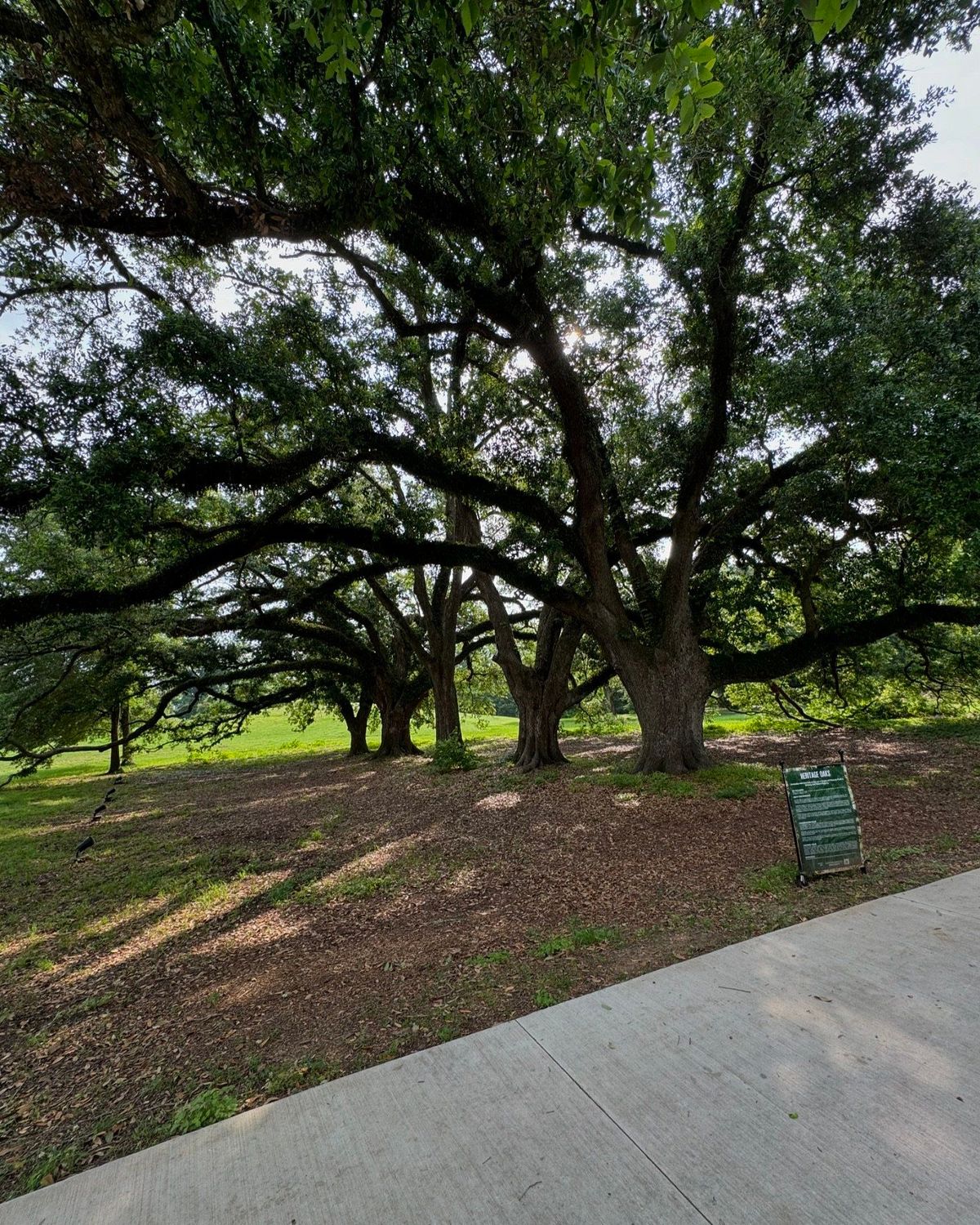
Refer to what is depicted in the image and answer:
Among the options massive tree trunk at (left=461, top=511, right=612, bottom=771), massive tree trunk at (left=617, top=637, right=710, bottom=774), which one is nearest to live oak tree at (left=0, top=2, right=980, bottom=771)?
massive tree trunk at (left=617, top=637, right=710, bottom=774)

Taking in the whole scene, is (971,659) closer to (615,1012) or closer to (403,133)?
(615,1012)

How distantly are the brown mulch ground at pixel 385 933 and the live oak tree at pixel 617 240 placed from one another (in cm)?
300

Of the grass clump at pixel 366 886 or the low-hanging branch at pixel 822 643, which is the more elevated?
the low-hanging branch at pixel 822 643

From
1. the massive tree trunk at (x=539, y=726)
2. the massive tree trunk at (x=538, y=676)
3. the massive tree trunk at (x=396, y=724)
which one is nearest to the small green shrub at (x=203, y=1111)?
the massive tree trunk at (x=538, y=676)

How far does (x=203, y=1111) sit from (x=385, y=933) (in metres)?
1.89

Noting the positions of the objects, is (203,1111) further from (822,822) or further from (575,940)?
(822,822)

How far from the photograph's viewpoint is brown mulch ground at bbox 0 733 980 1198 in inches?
109

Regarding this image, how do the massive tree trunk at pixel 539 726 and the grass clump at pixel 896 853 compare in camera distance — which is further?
the massive tree trunk at pixel 539 726

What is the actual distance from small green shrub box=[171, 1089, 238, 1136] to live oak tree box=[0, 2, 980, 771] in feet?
14.3

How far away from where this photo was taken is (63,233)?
5.68m

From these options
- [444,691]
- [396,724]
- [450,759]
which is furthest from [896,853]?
[396,724]

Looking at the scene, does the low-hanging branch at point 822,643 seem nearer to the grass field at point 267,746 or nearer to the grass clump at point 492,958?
the grass clump at point 492,958

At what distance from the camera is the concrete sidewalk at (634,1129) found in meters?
1.80

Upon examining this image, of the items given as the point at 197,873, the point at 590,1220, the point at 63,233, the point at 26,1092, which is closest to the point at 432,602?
the point at 197,873
